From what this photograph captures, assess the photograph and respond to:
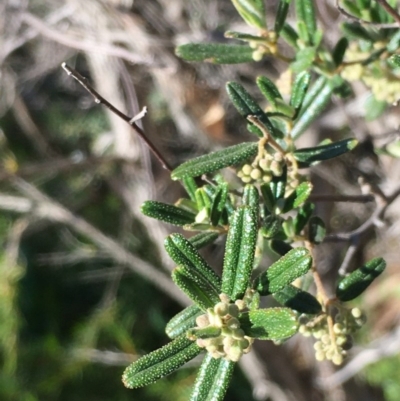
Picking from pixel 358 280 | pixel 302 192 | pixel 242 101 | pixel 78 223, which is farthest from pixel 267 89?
pixel 78 223

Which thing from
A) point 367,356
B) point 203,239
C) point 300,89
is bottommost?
point 367,356

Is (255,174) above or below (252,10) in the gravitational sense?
below

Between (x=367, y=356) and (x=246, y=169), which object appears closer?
(x=246, y=169)

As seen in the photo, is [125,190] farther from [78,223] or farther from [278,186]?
[278,186]

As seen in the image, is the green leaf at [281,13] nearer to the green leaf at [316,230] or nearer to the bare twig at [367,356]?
the green leaf at [316,230]

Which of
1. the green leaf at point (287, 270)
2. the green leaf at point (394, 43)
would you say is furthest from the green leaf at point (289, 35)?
the green leaf at point (287, 270)

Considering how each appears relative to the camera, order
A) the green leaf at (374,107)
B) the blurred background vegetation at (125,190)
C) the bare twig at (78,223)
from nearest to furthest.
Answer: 1. the green leaf at (374,107)
2. the blurred background vegetation at (125,190)
3. the bare twig at (78,223)

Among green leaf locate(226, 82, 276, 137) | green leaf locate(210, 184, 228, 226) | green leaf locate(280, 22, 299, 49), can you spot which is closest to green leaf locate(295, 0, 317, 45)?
green leaf locate(280, 22, 299, 49)
